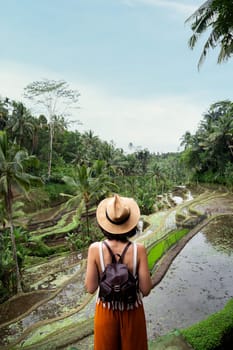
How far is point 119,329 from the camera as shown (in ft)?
5.28

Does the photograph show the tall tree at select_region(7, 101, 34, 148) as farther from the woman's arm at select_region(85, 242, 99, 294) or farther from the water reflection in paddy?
the woman's arm at select_region(85, 242, 99, 294)

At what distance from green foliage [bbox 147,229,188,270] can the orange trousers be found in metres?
6.30

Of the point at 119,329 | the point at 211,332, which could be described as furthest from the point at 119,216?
the point at 211,332

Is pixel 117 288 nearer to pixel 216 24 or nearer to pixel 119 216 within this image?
pixel 119 216

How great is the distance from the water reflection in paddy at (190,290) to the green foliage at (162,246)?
0.54 meters

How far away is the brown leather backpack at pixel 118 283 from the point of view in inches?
60.9

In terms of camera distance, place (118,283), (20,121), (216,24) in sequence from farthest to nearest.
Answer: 1. (20,121)
2. (216,24)
3. (118,283)

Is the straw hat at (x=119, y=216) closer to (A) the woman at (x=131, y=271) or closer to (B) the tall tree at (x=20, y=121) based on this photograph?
(A) the woman at (x=131, y=271)

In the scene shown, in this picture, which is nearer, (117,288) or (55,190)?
(117,288)

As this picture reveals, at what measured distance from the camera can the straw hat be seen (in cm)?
167

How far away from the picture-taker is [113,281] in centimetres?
155

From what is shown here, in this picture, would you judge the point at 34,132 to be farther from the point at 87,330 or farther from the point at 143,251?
the point at 143,251

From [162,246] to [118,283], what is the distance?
8086 millimetres

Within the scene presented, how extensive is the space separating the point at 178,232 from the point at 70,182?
5278 millimetres
